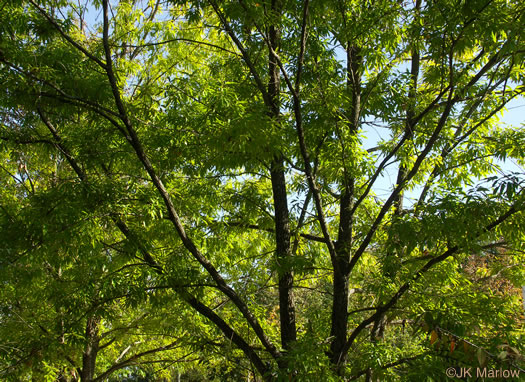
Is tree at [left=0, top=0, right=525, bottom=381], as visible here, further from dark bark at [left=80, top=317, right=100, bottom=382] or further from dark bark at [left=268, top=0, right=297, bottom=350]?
dark bark at [left=80, top=317, right=100, bottom=382]

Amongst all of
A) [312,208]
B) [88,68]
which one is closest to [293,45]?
[312,208]

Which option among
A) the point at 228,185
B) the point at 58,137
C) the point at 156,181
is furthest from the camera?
the point at 228,185

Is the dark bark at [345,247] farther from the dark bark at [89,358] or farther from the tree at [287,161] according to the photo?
the dark bark at [89,358]

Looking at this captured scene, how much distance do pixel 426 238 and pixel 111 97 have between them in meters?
3.38

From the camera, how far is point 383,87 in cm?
462

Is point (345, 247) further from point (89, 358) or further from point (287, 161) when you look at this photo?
point (89, 358)

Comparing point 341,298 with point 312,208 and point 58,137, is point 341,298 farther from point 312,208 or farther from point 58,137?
point 58,137

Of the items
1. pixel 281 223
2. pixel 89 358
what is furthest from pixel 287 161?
pixel 89 358

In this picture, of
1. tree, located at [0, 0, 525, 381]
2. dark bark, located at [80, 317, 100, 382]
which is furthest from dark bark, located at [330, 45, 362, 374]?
dark bark, located at [80, 317, 100, 382]

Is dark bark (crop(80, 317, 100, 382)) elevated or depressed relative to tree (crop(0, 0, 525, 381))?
depressed

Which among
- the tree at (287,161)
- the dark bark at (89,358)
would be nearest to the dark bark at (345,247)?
the tree at (287,161)

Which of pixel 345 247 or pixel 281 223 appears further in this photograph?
pixel 281 223

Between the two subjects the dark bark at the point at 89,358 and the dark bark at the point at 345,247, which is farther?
the dark bark at the point at 89,358

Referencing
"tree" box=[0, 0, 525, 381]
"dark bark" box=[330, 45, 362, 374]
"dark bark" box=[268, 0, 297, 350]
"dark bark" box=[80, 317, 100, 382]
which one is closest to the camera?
"tree" box=[0, 0, 525, 381]
